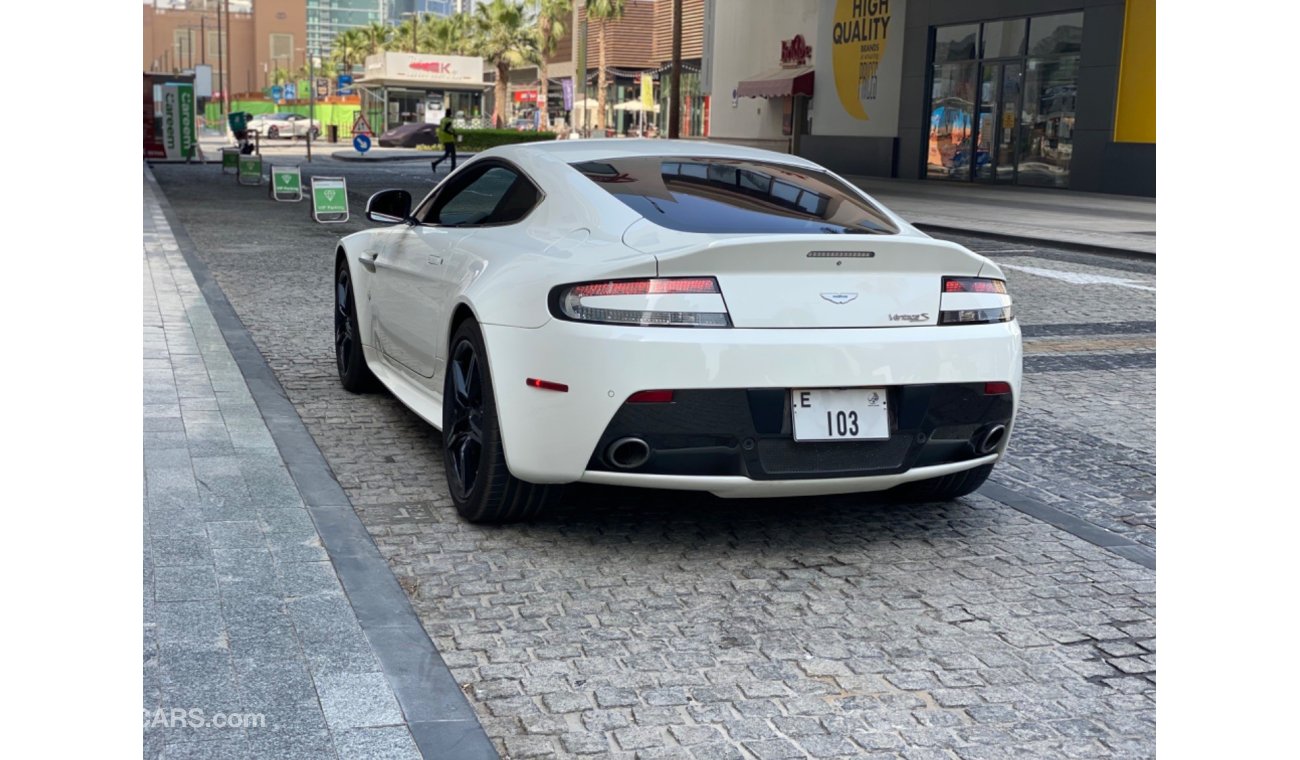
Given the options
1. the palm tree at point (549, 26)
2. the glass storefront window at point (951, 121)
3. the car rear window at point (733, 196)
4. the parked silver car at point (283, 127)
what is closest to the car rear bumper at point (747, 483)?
the car rear window at point (733, 196)

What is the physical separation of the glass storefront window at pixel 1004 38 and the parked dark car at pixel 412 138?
29600 mm

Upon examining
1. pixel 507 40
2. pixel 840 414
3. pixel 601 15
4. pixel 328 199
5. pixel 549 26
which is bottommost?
pixel 840 414

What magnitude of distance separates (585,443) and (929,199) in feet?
78.9

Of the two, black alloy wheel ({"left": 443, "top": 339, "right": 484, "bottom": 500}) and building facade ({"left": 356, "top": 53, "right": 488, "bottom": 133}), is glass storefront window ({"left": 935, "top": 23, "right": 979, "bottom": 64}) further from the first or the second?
building facade ({"left": 356, "top": 53, "right": 488, "bottom": 133})

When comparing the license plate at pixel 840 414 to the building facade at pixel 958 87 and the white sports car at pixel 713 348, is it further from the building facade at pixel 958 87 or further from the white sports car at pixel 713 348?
the building facade at pixel 958 87

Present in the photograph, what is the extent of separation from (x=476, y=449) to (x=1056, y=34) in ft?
93.0

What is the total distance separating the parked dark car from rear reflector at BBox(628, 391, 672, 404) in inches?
2159

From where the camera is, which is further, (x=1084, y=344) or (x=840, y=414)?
(x=1084, y=344)

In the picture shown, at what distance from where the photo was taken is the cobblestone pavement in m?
3.30

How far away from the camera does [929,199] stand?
27.4 m

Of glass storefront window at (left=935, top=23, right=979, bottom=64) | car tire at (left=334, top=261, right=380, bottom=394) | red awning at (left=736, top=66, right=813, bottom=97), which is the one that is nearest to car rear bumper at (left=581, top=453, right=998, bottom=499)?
car tire at (left=334, top=261, right=380, bottom=394)

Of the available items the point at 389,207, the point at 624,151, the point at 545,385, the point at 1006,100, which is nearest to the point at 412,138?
the point at 1006,100

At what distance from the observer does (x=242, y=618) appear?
12.4 ft

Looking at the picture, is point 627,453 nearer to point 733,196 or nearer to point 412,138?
point 733,196
